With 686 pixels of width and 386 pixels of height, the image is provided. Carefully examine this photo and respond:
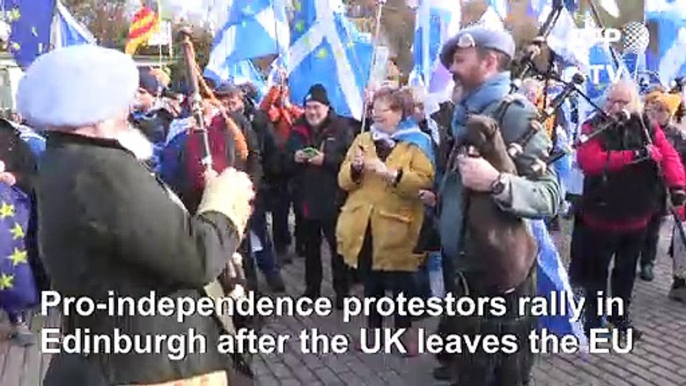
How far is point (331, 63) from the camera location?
21.2 ft

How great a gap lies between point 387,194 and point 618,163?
4.73 ft

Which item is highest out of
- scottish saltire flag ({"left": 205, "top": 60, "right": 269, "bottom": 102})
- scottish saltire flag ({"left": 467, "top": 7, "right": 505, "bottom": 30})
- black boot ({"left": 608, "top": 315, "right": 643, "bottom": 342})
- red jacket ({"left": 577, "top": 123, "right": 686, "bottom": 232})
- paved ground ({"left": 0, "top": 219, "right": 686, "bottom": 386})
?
scottish saltire flag ({"left": 467, "top": 7, "right": 505, "bottom": 30})

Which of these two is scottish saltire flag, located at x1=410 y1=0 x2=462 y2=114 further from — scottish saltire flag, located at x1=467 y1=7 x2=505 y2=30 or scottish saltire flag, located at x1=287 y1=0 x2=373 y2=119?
scottish saltire flag, located at x1=287 y1=0 x2=373 y2=119

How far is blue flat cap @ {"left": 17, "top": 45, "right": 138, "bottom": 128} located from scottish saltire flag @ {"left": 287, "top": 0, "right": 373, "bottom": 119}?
437cm

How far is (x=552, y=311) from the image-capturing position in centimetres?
405

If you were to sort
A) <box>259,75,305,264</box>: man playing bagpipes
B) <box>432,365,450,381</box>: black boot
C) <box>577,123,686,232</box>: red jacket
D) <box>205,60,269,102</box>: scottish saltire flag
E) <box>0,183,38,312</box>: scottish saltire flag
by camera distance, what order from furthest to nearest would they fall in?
<box>205,60,269,102</box>: scottish saltire flag < <box>259,75,305,264</box>: man playing bagpipes < <box>0,183,38,312</box>: scottish saltire flag < <box>577,123,686,232</box>: red jacket < <box>432,365,450,381</box>: black boot

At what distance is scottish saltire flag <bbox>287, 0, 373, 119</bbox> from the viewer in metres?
6.40

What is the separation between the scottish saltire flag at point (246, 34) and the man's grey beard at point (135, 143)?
18.0ft

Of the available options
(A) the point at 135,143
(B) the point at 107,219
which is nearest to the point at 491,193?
(A) the point at 135,143

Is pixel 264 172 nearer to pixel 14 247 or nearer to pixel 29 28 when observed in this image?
pixel 29 28

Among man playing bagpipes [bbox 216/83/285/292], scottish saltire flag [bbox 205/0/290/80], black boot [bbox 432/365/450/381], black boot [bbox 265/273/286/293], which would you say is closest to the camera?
black boot [bbox 432/365/450/381]

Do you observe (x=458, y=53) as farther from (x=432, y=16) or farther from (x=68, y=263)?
(x=432, y=16)

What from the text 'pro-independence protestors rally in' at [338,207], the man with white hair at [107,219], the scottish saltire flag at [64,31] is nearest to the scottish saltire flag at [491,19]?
the text 'pro-independence protestors rally in' at [338,207]

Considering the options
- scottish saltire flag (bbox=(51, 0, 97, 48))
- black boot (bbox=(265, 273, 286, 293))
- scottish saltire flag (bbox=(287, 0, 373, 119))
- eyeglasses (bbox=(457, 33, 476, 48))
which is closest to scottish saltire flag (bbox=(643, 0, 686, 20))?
scottish saltire flag (bbox=(287, 0, 373, 119))
